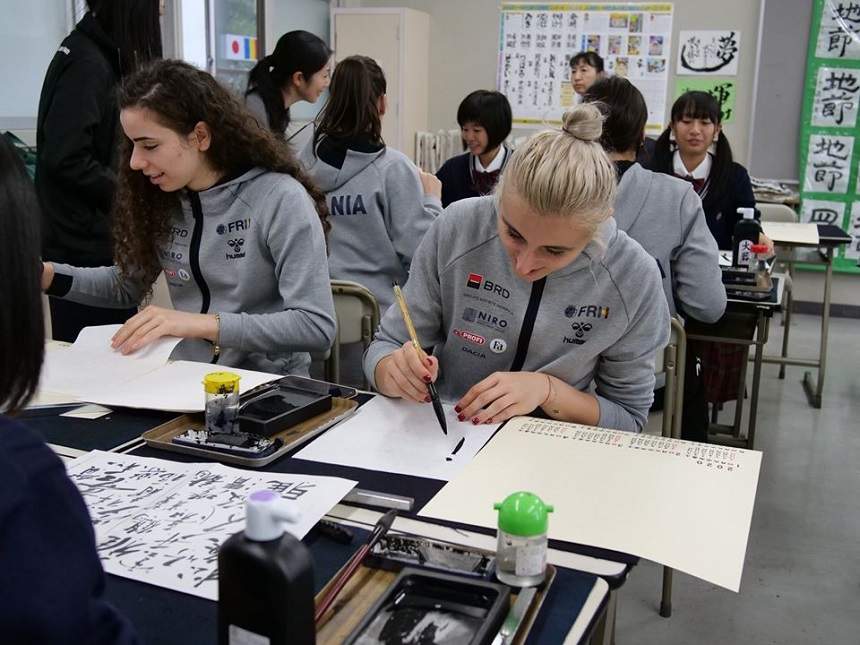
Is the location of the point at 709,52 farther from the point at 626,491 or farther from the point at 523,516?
the point at 523,516

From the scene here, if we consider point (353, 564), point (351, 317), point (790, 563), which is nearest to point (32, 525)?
point (353, 564)

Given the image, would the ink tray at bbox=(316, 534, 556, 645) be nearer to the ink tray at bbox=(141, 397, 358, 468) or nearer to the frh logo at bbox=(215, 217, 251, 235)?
the ink tray at bbox=(141, 397, 358, 468)

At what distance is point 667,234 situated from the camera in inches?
93.4

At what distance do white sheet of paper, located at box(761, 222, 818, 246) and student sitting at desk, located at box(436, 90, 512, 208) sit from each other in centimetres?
118

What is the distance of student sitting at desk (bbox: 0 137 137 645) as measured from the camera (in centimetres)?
53

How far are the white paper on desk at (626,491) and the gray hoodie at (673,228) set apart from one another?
A: 1185mm

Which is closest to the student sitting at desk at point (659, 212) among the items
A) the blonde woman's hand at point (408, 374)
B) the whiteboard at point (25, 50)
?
the blonde woman's hand at point (408, 374)

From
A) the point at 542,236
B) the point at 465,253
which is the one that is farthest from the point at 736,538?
the point at 465,253

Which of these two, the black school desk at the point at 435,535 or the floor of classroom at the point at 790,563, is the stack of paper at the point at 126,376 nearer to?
the black school desk at the point at 435,535

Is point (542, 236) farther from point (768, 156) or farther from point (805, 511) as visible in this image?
point (768, 156)

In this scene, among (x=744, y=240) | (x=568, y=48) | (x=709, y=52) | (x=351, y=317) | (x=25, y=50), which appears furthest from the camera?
(x=568, y=48)

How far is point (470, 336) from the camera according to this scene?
1.53 metres

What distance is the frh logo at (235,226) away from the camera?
174 centimetres

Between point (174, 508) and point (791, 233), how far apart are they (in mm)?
3340
